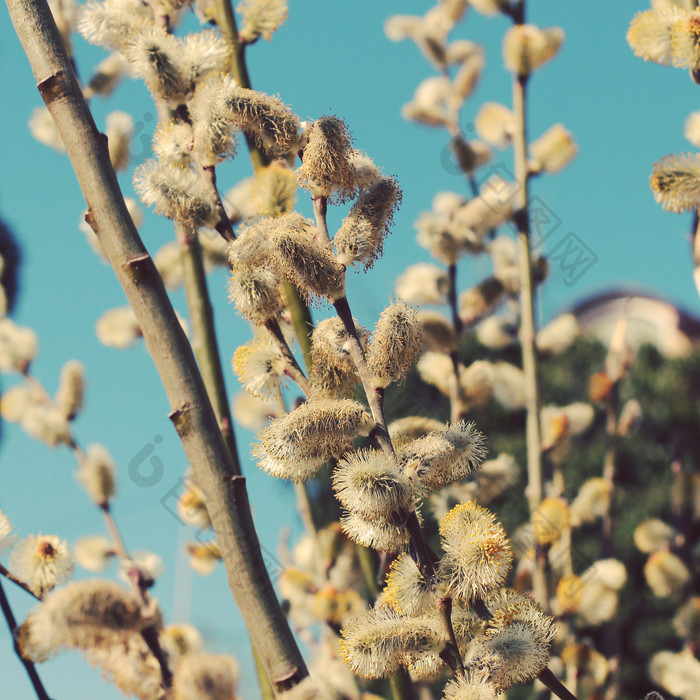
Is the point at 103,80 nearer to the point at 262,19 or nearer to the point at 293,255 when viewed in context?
the point at 262,19

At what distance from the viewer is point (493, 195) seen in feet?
4.69

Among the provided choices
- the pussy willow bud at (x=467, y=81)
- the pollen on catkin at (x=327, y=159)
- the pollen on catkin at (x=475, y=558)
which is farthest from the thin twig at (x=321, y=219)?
the pussy willow bud at (x=467, y=81)

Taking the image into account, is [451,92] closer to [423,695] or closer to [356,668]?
[423,695]

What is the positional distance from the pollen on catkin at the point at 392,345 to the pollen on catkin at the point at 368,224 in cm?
5

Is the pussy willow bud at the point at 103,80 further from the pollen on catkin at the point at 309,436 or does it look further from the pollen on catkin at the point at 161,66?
the pollen on catkin at the point at 309,436

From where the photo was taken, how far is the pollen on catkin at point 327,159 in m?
0.61

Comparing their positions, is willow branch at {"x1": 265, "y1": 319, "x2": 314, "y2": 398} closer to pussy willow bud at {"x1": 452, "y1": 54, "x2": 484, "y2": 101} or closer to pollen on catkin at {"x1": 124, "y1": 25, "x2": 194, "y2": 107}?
pollen on catkin at {"x1": 124, "y1": 25, "x2": 194, "y2": 107}

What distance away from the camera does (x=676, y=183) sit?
3.04ft

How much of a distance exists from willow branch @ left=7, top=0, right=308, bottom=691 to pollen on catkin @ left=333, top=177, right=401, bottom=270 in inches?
5.4

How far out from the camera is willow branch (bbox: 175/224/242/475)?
3.04 feet

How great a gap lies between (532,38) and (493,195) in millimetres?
258

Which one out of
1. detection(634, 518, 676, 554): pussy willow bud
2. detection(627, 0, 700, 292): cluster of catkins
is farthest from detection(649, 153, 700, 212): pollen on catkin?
detection(634, 518, 676, 554): pussy willow bud

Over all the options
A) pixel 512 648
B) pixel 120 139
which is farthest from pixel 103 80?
pixel 512 648

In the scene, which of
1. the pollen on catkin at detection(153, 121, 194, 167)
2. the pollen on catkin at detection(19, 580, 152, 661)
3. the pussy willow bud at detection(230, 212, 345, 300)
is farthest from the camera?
the pollen on catkin at detection(153, 121, 194, 167)
